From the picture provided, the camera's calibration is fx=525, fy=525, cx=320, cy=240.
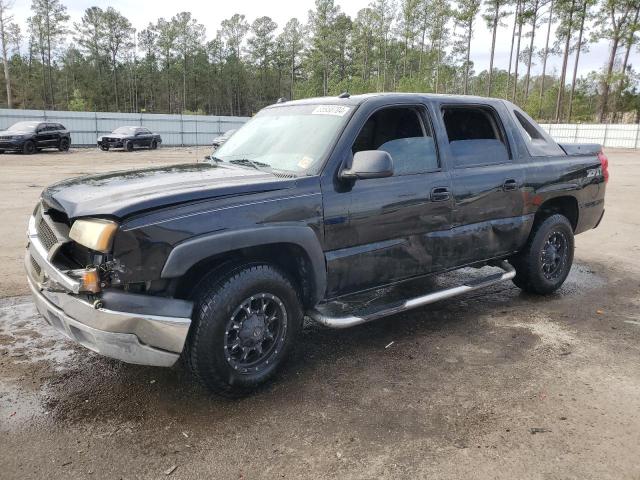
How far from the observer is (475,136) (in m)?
4.56

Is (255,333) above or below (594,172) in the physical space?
below

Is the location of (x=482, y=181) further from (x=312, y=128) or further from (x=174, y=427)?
(x=174, y=427)

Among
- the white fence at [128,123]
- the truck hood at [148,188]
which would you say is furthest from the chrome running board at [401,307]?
the white fence at [128,123]

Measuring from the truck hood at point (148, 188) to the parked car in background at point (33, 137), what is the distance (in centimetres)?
2422

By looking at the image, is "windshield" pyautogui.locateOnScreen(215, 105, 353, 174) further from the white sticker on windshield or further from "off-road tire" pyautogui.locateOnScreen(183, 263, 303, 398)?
"off-road tire" pyautogui.locateOnScreen(183, 263, 303, 398)

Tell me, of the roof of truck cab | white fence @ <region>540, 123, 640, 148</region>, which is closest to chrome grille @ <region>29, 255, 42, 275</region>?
the roof of truck cab

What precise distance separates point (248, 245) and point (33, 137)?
26021mm

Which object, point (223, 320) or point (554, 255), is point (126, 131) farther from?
point (223, 320)

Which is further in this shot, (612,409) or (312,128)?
(312,128)

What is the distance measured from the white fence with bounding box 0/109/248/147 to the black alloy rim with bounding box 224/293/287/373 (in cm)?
3385

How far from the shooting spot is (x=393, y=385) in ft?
11.4

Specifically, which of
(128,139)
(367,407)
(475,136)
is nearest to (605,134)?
(128,139)

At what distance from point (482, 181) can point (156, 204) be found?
2752mm

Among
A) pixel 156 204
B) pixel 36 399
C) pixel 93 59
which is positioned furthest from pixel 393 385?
pixel 93 59
